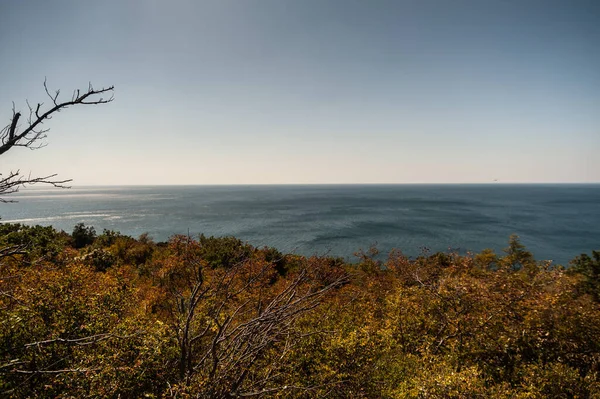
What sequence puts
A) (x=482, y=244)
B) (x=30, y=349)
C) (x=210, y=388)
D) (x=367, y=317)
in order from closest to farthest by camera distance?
(x=210, y=388) → (x=30, y=349) → (x=367, y=317) → (x=482, y=244)

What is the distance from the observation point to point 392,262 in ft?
118

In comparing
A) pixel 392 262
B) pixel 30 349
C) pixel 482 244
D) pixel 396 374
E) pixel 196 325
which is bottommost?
pixel 482 244

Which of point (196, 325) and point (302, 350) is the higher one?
A: point (196, 325)

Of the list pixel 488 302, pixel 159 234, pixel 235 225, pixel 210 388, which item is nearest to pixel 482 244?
pixel 488 302

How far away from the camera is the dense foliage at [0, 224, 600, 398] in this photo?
576 centimetres

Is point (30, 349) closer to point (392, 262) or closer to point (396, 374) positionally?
point (396, 374)

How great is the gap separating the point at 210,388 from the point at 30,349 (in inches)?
248

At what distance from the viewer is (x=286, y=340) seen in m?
6.67

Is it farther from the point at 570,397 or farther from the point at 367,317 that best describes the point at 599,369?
the point at 367,317

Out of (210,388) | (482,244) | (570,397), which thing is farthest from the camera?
(482,244)

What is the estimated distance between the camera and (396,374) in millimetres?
10828

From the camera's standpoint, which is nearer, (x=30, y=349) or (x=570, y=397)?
(x=30, y=349)

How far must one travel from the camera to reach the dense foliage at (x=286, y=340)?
5.76m

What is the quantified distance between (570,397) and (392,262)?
25.9 m
